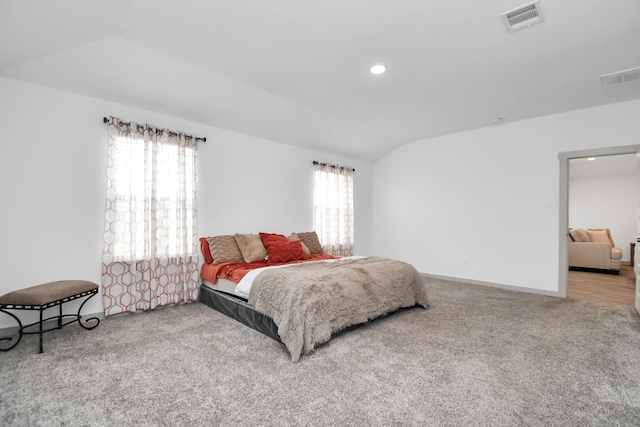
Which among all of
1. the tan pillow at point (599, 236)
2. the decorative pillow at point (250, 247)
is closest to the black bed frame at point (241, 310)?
the decorative pillow at point (250, 247)

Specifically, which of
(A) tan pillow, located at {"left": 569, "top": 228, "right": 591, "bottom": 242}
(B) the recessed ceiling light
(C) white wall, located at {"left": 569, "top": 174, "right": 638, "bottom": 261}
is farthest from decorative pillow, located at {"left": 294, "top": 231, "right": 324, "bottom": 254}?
(C) white wall, located at {"left": 569, "top": 174, "right": 638, "bottom": 261}

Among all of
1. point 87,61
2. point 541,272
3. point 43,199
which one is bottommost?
point 541,272

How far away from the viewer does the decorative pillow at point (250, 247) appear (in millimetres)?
3830

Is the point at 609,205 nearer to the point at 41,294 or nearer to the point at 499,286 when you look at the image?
the point at 499,286

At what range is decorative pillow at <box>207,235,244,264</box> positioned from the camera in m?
3.75

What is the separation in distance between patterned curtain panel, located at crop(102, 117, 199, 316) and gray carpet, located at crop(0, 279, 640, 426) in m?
0.47

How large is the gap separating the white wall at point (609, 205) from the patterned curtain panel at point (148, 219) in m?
9.06

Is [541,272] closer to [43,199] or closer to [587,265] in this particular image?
[587,265]

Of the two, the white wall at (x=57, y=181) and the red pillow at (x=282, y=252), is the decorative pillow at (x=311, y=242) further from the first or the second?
the white wall at (x=57, y=181)

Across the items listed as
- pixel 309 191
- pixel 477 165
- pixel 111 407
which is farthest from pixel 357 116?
pixel 111 407

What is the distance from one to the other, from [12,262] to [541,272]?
6.21 metres

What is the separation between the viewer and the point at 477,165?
16.1 feet

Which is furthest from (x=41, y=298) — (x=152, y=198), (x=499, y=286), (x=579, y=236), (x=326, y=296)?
(x=579, y=236)

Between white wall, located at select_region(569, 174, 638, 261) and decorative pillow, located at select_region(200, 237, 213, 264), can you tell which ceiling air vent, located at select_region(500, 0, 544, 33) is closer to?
decorative pillow, located at select_region(200, 237, 213, 264)
